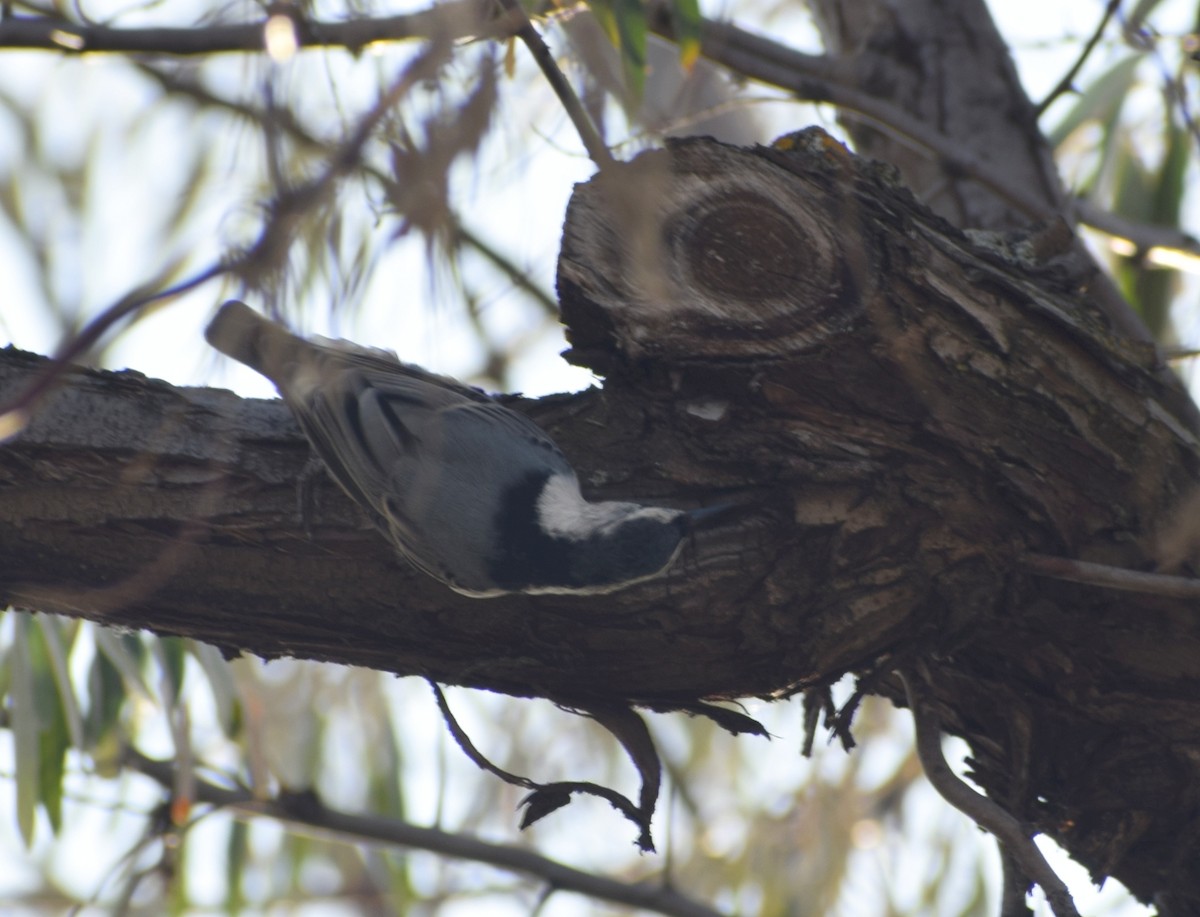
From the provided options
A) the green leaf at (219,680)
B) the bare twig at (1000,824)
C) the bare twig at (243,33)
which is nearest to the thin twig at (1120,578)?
the bare twig at (1000,824)

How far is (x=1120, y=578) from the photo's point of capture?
83.9 inches

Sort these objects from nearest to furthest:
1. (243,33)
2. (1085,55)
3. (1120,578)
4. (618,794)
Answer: (243,33) → (1120,578) → (618,794) → (1085,55)

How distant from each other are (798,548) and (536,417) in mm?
533

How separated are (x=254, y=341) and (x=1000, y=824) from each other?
4.57ft

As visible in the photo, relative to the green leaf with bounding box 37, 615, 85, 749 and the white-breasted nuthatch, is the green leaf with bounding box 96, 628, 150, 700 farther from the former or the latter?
the white-breasted nuthatch

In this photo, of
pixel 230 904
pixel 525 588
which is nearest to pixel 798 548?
pixel 525 588

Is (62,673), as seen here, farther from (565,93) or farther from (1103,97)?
(1103,97)

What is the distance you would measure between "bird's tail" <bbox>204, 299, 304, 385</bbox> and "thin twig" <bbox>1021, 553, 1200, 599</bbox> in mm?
1223

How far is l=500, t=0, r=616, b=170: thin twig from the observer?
6.12 feet

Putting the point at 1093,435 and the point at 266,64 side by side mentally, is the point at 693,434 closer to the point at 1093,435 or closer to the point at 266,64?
the point at 1093,435

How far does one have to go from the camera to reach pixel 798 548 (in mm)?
2156

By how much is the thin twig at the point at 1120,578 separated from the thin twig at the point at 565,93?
980mm

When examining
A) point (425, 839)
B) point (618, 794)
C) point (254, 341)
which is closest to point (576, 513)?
point (618, 794)

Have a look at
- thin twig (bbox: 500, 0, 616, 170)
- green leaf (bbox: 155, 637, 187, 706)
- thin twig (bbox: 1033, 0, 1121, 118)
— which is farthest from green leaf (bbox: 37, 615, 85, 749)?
thin twig (bbox: 1033, 0, 1121, 118)
